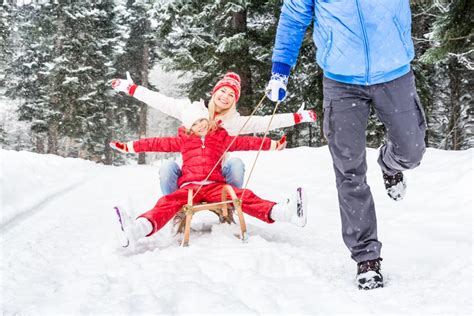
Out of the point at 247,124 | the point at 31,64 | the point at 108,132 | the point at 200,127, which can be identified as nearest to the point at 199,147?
the point at 200,127

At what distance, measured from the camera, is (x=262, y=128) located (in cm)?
425

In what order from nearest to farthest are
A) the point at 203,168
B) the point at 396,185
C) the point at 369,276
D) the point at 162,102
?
the point at 369,276
the point at 396,185
the point at 203,168
the point at 162,102

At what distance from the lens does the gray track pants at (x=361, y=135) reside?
2377 mm

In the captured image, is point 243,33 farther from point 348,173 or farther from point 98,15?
point 98,15

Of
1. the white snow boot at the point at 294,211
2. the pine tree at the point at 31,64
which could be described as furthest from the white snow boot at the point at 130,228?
the pine tree at the point at 31,64

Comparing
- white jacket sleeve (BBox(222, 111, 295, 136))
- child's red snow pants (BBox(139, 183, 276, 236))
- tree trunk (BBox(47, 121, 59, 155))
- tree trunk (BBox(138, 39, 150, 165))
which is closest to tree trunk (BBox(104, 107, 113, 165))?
tree trunk (BBox(138, 39, 150, 165))

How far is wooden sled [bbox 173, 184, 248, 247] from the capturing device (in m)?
3.13

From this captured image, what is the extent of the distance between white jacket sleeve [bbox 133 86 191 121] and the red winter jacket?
0.34m

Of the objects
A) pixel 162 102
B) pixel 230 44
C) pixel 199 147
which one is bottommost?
pixel 199 147

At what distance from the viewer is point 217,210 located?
3.67 meters

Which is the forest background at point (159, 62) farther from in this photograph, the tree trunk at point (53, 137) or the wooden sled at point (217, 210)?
the wooden sled at point (217, 210)

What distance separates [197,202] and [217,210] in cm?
18

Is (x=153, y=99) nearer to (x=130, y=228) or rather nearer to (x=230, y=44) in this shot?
(x=130, y=228)

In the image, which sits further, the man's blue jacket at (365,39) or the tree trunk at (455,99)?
the tree trunk at (455,99)
